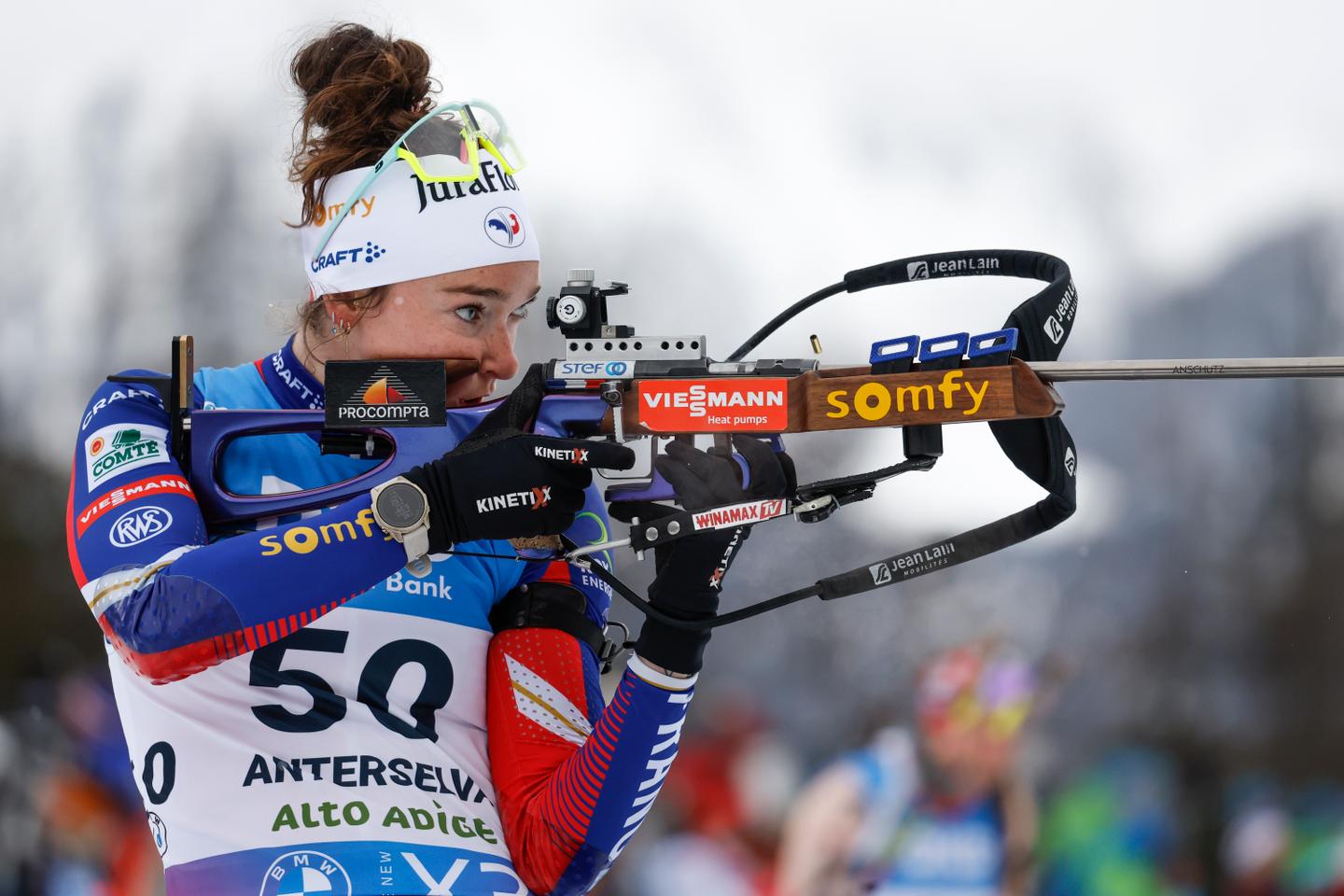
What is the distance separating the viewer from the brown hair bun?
62.8 inches

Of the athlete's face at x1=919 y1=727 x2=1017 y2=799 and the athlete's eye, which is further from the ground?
the athlete's eye

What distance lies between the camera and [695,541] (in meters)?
1.35

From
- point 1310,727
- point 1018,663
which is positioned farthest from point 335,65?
point 1310,727

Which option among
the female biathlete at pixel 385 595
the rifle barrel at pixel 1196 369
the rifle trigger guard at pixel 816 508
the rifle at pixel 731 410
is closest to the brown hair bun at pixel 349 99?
the female biathlete at pixel 385 595

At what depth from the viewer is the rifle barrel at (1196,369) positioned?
4.13 feet

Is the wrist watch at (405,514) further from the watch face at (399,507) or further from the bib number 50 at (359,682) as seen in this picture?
the bib number 50 at (359,682)

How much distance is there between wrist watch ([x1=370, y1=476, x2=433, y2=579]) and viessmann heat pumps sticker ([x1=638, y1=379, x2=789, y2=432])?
0.25 meters

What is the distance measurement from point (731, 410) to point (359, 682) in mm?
518


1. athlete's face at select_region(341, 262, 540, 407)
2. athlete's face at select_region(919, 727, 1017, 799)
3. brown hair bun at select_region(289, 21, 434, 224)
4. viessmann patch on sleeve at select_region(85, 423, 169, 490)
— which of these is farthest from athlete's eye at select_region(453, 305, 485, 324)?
athlete's face at select_region(919, 727, 1017, 799)

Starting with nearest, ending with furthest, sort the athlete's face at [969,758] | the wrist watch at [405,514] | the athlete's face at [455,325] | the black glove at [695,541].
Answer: the wrist watch at [405,514]
the black glove at [695,541]
the athlete's face at [455,325]
the athlete's face at [969,758]

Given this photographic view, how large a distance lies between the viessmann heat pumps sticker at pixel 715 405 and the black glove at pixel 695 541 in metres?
0.03

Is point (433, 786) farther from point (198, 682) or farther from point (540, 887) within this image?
point (198, 682)

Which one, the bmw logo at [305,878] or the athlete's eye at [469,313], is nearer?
the bmw logo at [305,878]

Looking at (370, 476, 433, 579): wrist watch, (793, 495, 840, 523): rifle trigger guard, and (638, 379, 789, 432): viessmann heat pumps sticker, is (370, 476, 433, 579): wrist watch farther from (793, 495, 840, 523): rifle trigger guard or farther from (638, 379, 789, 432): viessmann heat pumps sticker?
(793, 495, 840, 523): rifle trigger guard
